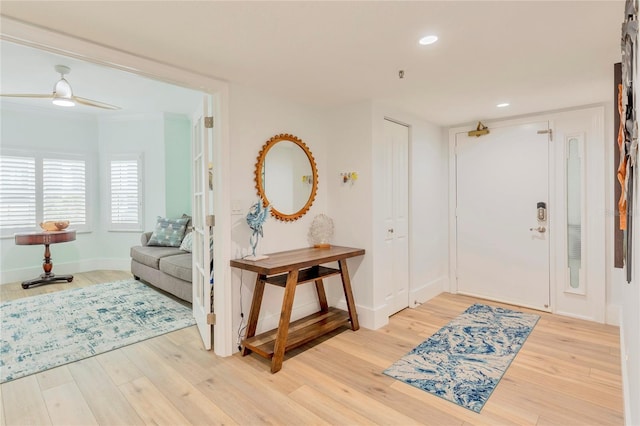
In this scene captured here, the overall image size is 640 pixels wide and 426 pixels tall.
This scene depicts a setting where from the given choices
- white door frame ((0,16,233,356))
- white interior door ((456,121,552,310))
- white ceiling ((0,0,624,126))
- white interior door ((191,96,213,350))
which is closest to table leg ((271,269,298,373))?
white door frame ((0,16,233,356))

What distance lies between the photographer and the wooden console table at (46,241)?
4512mm

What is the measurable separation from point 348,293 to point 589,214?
2.66m

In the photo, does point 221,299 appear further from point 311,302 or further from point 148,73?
point 148,73

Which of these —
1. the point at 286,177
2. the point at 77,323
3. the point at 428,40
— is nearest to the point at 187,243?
the point at 77,323

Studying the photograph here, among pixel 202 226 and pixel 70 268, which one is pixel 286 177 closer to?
A: pixel 202 226

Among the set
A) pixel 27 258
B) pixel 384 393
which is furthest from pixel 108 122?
pixel 384 393

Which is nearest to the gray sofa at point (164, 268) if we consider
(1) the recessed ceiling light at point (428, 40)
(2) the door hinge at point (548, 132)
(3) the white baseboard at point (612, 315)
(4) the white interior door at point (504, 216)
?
(1) the recessed ceiling light at point (428, 40)

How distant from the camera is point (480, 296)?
165 inches

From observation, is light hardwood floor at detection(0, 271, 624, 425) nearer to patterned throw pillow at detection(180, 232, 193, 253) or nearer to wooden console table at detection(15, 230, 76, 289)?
patterned throw pillow at detection(180, 232, 193, 253)

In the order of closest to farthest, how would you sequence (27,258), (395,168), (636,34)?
(636,34), (395,168), (27,258)

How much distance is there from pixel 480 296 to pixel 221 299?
10.6 feet

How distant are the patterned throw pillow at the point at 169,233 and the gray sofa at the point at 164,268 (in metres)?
0.09

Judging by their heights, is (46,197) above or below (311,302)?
above

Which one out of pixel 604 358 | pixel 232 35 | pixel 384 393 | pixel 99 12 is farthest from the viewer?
pixel 604 358
